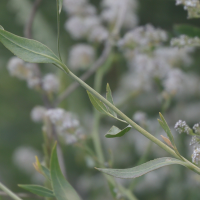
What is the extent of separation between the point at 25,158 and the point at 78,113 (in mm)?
146

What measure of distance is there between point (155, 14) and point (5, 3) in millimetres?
351

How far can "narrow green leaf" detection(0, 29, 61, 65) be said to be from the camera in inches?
6.8

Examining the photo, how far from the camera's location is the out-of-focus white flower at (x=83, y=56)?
49cm

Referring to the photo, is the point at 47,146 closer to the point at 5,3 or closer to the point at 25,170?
the point at 25,170

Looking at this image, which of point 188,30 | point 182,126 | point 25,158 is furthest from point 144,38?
point 25,158

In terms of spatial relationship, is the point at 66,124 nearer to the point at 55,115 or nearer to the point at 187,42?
the point at 55,115

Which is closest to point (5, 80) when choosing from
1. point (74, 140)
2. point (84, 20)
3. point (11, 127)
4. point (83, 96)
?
point (11, 127)

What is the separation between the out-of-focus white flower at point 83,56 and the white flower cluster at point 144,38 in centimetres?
11

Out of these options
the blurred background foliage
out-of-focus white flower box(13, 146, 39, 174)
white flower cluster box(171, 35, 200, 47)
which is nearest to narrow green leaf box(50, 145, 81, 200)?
white flower cluster box(171, 35, 200, 47)

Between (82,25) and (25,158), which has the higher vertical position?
(82,25)

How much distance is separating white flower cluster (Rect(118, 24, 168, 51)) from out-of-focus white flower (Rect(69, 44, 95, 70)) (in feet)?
0.35

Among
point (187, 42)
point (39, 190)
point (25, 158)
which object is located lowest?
point (25, 158)

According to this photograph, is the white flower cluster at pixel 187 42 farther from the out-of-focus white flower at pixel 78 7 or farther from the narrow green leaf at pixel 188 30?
the out-of-focus white flower at pixel 78 7

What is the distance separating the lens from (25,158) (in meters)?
→ 0.60
